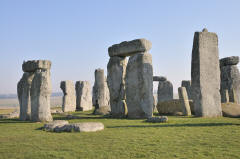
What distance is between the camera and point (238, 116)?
406 inches

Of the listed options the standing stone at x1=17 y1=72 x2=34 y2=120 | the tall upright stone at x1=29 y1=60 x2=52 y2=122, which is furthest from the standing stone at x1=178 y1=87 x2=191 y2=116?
the standing stone at x1=17 y1=72 x2=34 y2=120

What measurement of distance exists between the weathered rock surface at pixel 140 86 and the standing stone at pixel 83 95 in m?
9.59

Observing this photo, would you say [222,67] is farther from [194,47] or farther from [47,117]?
[47,117]

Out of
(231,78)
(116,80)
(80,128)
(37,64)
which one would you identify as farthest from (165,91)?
(80,128)

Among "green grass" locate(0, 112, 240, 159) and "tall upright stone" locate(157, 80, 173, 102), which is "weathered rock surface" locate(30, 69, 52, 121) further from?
"tall upright stone" locate(157, 80, 173, 102)

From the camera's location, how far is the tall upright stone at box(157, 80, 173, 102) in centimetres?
2006

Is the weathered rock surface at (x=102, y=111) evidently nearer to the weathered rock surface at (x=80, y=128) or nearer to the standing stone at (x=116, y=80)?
the standing stone at (x=116, y=80)

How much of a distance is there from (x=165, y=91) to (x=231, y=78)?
6143 millimetres

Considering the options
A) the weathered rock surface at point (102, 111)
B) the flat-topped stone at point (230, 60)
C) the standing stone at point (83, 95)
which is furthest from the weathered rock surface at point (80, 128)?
the standing stone at point (83, 95)

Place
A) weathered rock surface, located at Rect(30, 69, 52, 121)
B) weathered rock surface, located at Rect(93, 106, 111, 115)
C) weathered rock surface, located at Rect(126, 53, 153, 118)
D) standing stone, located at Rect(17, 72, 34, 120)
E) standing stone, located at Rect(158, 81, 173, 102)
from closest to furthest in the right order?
weathered rock surface, located at Rect(30, 69, 52, 121)
weathered rock surface, located at Rect(126, 53, 153, 118)
standing stone, located at Rect(17, 72, 34, 120)
weathered rock surface, located at Rect(93, 106, 111, 115)
standing stone, located at Rect(158, 81, 173, 102)

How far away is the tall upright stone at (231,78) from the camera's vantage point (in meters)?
14.9

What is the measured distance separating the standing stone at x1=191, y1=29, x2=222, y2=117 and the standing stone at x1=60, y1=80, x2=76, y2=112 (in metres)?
11.3

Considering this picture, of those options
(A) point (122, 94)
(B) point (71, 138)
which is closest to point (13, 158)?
(B) point (71, 138)

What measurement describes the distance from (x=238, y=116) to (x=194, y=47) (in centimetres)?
336
